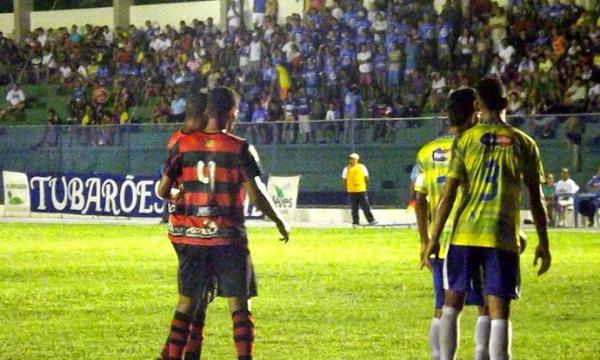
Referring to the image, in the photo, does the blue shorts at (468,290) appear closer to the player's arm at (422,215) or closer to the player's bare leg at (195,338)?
the player's arm at (422,215)

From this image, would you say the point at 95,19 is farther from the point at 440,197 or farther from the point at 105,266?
the point at 440,197

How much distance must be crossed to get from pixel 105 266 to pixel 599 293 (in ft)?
27.9

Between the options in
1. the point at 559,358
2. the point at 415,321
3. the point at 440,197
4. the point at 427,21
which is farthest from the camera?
the point at 427,21

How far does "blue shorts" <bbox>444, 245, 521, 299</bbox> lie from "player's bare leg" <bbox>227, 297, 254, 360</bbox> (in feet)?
4.57

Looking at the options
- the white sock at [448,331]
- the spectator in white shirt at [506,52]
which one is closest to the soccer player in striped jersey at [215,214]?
the white sock at [448,331]

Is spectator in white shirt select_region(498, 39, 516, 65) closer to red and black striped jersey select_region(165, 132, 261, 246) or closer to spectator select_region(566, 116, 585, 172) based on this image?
spectator select_region(566, 116, 585, 172)

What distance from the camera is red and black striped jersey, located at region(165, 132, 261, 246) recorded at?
30.5ft

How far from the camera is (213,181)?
9.33 m

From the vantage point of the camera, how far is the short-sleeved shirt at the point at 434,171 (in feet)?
31.5

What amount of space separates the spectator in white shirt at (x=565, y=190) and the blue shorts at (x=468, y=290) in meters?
22.1

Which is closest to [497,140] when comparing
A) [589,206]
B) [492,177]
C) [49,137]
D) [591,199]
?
[492,177]

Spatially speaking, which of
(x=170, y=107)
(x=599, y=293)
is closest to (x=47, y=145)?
(x=170, y=107)

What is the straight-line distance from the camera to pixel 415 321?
14.3m

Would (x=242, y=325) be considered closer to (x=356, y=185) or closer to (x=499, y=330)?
(x=499, y=330)
